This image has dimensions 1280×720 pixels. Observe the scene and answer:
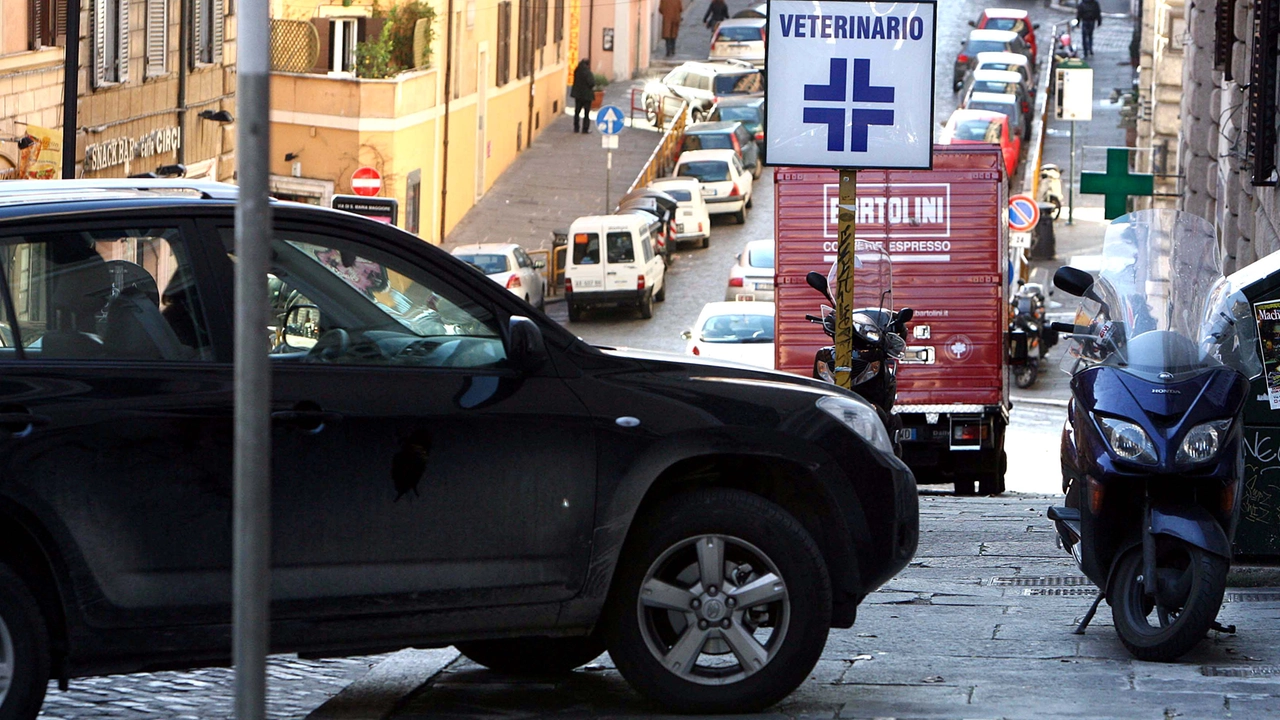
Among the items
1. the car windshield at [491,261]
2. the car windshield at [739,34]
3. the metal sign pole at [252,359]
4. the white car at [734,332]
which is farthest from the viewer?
the car windshield at [739,34]

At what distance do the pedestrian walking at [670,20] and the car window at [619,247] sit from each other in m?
34.7

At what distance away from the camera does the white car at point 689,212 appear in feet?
141

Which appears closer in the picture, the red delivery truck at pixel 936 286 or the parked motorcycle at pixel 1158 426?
the parked motorcycle at pixel 1158 426

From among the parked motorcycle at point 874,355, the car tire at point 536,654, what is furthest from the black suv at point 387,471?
the parked motorcycle at point 874,355

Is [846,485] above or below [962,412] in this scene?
above

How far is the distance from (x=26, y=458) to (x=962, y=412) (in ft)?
44.5

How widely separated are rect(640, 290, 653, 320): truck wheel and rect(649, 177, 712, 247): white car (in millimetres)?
6192

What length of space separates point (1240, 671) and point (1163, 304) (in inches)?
56.4

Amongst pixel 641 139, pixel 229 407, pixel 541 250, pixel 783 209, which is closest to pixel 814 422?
pixel 229 407

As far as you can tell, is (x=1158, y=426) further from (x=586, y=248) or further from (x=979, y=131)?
(x=979, y=131)

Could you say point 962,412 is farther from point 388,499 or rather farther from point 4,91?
point 388,499

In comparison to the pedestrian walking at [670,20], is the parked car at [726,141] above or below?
below

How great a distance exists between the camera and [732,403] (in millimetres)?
6367

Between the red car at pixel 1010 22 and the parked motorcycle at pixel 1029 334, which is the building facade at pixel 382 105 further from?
the red car at pixel 1010 22
